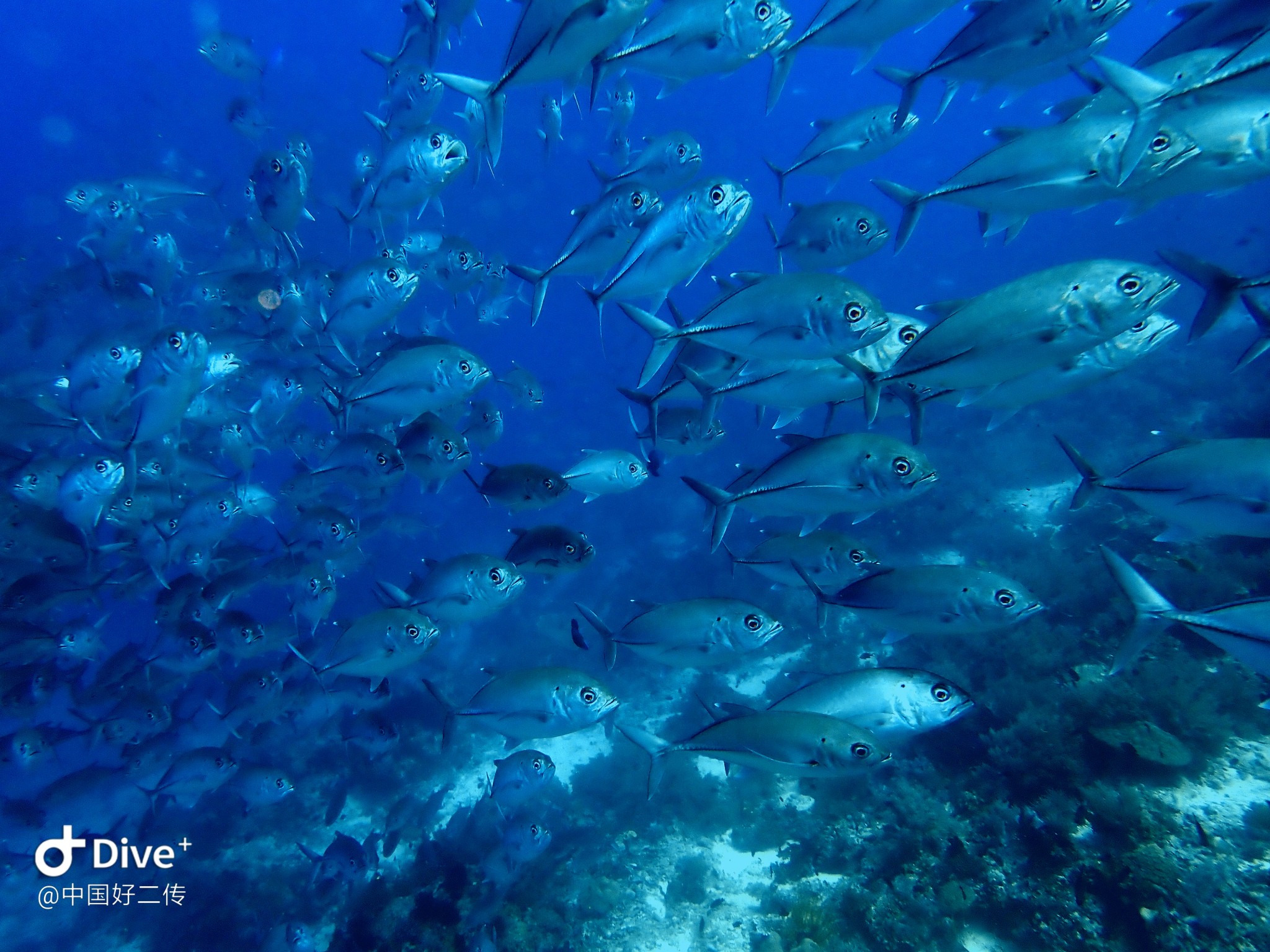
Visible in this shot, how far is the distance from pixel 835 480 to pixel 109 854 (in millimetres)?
13995

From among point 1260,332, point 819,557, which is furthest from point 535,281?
point 1260,332

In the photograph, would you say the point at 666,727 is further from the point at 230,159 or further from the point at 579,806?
the point at 230,159

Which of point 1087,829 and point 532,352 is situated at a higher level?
point 532,352

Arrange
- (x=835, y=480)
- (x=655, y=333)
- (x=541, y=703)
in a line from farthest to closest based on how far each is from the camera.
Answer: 1. (x=541, y=703)
2. (x=835, y=480)
3. (x=655, y=333)

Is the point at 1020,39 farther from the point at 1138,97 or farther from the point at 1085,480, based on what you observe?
the point at 1085,480

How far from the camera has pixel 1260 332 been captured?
2.87 meters

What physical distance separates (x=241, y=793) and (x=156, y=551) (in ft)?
11.2

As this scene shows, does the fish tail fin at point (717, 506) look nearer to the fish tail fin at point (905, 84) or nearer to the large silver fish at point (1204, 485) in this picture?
the large silver fish at point (1204, 485)

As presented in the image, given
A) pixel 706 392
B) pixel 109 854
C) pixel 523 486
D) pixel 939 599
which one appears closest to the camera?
pixel 939 599

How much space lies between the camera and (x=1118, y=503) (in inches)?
380

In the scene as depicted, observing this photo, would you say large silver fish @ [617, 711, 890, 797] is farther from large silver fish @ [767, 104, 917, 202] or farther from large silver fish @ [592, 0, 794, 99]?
large silver fish @ [767, 104, 917, 202]

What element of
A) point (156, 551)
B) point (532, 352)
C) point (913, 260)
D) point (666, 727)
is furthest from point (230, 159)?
point (913, 260)

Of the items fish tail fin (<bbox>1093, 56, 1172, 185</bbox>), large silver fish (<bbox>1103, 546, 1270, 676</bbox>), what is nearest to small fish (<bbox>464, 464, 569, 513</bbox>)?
large silver fish (<bbox>1103, 546, 1270, 676</bbox>)

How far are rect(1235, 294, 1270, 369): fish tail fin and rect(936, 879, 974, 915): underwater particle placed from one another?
14.6ft
